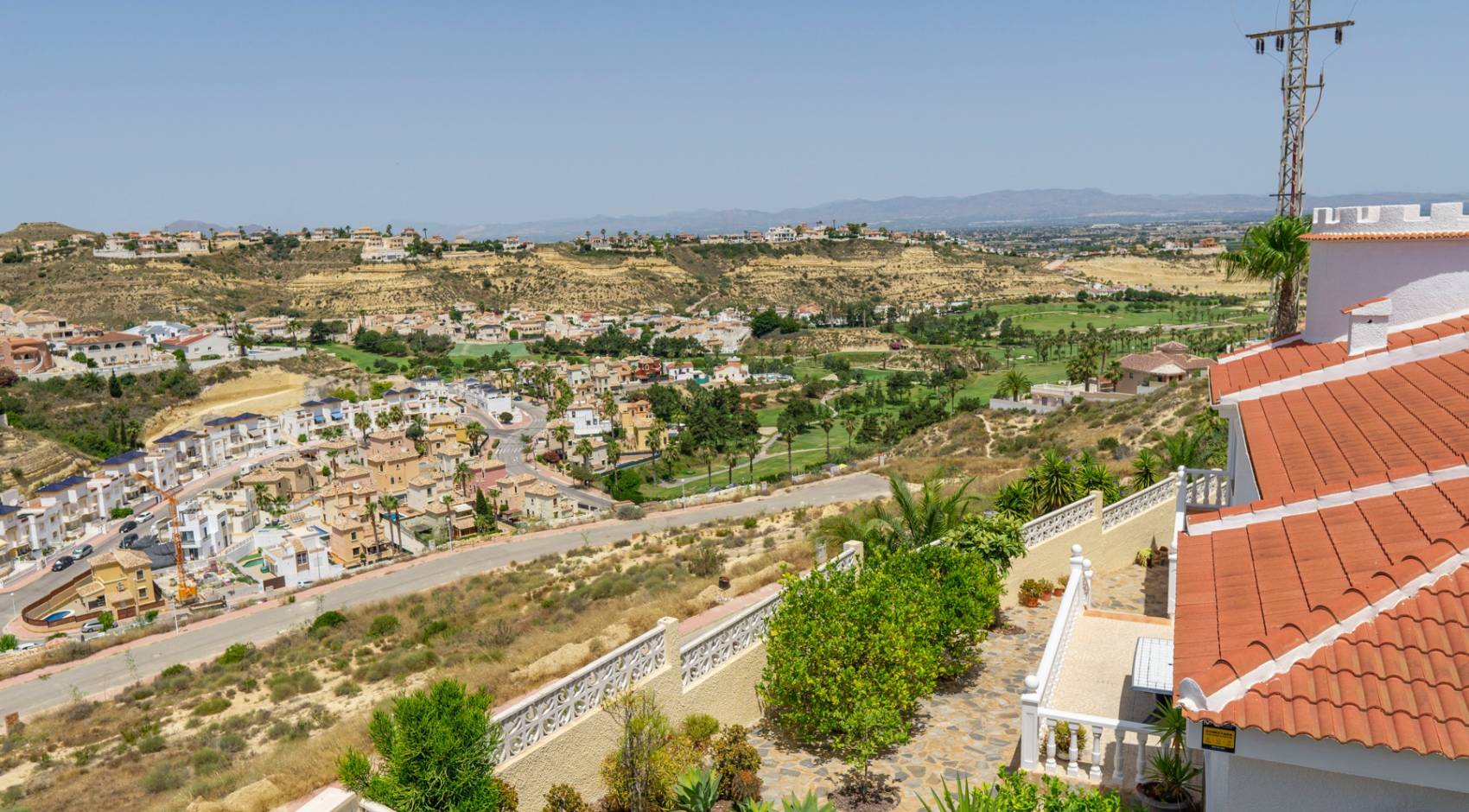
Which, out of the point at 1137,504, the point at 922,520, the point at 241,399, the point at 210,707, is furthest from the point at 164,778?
the point at 241,399

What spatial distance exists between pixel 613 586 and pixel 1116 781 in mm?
17575

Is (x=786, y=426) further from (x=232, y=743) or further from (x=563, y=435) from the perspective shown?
(x=232, y=743)

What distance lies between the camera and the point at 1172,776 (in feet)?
23.7

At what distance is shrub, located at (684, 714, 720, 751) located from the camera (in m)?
9.18

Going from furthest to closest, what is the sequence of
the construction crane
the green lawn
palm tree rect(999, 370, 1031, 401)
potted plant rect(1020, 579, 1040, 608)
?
the green lawn, palm tree rect(999, 370, 1031, 401), the construction crane, potted plant rect(1020, 579, 1040, 608)

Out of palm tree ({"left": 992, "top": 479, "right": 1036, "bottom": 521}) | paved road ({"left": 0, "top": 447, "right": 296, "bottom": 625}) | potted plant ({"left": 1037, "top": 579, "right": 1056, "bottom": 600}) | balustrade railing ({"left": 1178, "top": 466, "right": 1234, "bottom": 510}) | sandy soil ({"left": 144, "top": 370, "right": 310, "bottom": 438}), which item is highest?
balustrade railing ({"left": 1178, "top": 466, "right": 1234, "bottom": 510})

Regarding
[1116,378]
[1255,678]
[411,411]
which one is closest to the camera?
[1255,678]

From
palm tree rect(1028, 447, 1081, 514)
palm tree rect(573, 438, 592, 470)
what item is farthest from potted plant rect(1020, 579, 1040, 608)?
palm tree rect(573, 438, 592, 470)

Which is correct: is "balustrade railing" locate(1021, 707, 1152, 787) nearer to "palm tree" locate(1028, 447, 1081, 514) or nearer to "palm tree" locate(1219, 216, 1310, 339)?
"palm tree" locate(1028, 447, 1081, 514)

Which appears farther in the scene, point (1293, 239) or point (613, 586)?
point (613, 586)

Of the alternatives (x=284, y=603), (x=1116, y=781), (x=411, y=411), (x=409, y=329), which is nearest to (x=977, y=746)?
(x=1116, y=781)

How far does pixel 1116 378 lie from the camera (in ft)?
209

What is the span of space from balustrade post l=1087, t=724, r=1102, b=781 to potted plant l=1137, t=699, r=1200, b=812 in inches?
13.5

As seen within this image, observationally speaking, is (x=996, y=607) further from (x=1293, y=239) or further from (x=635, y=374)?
(x=635, y=374)
